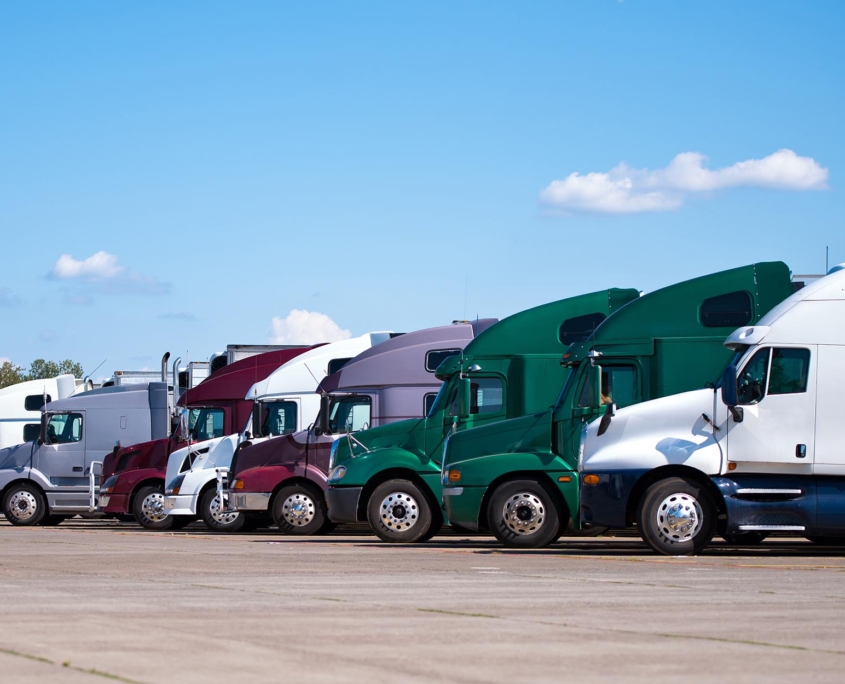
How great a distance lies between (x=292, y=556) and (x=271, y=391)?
955cm

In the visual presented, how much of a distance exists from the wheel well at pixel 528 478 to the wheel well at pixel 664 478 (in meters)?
1.41

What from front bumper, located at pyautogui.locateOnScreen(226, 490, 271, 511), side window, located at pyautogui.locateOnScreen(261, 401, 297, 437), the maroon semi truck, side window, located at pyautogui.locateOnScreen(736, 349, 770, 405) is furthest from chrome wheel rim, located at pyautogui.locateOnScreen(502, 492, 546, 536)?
the maroon semi truck

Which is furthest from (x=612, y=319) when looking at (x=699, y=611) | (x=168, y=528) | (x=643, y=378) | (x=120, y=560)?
(x=168, y=528)

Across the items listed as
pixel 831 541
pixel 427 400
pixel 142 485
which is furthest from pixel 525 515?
pixel 142 485

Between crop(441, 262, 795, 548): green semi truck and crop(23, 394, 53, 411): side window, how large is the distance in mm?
19283

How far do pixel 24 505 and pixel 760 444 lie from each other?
18.8 m

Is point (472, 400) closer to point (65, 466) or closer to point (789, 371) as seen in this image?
point (789, 371)

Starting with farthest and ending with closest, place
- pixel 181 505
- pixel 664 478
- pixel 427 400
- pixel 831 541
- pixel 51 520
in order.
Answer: pixel 51 520 → pixel 181 505 → pixel 427 400 → pixel 831 541 → pixel 664 478

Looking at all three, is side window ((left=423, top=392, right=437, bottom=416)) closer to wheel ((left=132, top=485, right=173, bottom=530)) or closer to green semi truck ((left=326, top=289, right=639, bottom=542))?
green semi truck ((left=326, top=289, right=639, bottom=542))

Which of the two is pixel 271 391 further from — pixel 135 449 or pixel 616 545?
pixel 616 545

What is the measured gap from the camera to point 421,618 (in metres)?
9.13

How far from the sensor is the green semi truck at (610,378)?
1792cm

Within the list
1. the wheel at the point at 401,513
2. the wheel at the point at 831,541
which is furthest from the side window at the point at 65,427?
the wheel at the point at 831,541

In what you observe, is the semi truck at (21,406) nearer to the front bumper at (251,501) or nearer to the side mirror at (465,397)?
the front bumper at (251,501)
